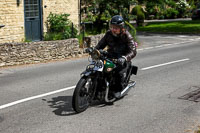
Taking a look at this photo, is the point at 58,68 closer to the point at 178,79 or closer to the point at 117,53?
the point at 178,79

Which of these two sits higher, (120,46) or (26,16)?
(26,16)

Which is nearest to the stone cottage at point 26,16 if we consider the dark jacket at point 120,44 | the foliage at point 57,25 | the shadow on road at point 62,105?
the foliage at point 57,25

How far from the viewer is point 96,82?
7.43m

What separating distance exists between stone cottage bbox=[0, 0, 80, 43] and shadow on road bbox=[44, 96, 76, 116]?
9164 millimetres

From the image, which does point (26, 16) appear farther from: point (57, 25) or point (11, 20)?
point (57, 25)

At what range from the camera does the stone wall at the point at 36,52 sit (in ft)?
44.8

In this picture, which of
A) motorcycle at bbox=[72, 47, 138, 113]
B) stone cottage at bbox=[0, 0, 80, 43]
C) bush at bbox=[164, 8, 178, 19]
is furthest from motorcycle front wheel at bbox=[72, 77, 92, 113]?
bush at bbox=[164, 8, 178, 19]

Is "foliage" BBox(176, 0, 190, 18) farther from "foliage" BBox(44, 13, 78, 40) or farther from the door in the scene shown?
the door

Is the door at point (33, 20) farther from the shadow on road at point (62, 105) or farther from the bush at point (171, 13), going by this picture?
the bush at point (171, 13)

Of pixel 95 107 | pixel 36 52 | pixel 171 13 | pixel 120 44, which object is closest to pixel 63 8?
pixel 36 52

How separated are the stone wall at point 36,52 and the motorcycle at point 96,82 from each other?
662 centimetres

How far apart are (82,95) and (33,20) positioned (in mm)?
13213

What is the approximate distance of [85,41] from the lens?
59.1ft

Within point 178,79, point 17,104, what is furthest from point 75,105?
point 178,79
